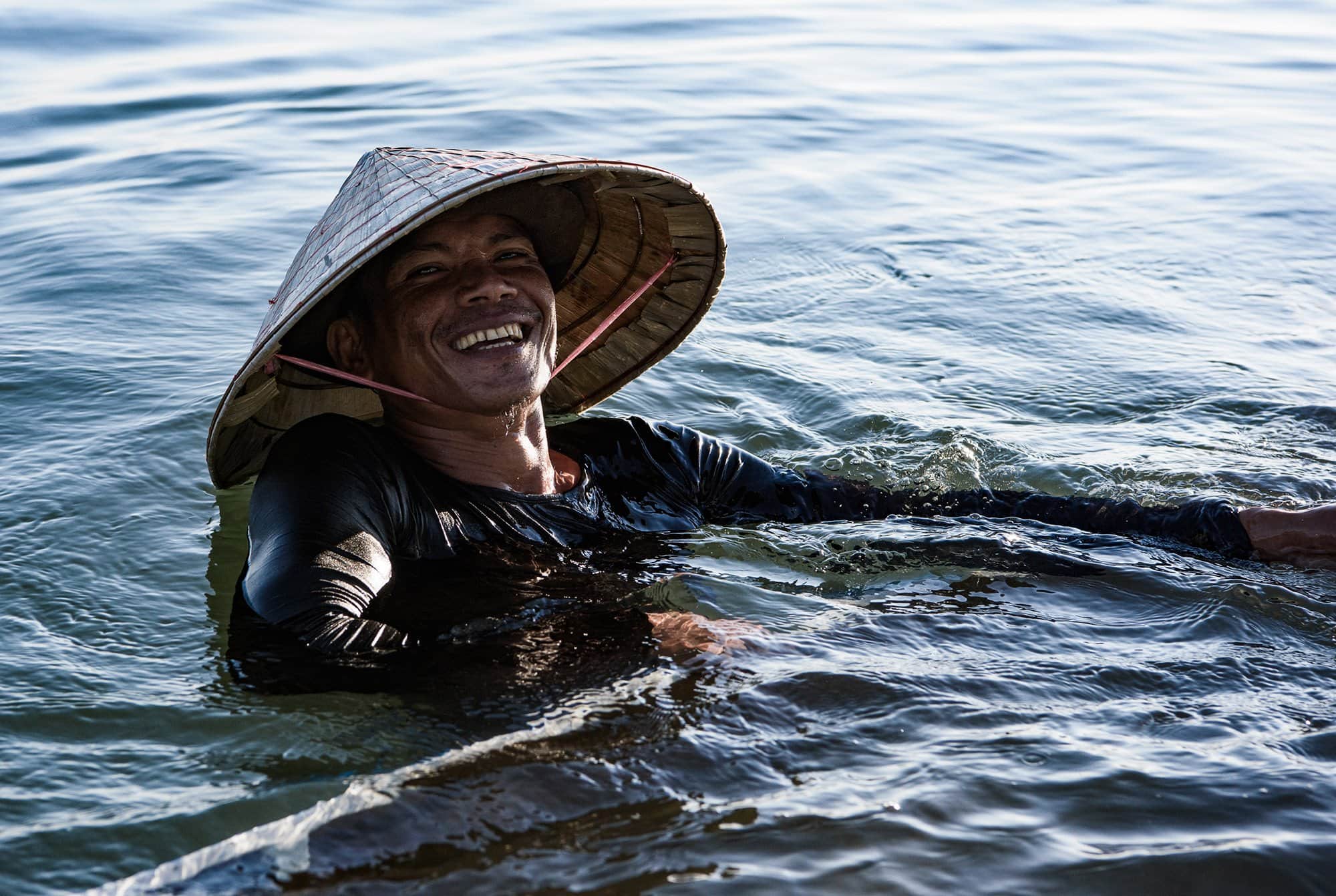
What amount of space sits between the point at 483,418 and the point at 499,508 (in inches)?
7.6

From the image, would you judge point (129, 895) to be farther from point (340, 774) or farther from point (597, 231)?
point (597, 231)

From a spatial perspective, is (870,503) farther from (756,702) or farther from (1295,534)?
(756,702)

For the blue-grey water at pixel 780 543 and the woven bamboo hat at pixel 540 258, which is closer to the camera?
the blue-grey water at pixel 780 543

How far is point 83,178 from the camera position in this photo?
22.8 ft

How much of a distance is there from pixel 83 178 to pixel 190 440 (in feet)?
11.9

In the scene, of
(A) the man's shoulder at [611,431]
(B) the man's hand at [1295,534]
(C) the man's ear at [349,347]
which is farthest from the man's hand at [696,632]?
(B) the man's hand at [1295,534]

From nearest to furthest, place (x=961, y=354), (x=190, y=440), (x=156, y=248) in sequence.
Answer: (x=190, y=440)
(x=961, y=354)
(x=156, y=248)

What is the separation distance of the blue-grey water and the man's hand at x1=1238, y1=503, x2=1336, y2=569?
0.35 feet

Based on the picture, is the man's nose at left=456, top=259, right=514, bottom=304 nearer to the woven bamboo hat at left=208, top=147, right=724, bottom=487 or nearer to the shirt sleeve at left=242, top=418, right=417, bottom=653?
the woven bamboo hat at left=208, top=147, right=724, bottom=487

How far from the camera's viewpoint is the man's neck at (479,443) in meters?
2.92

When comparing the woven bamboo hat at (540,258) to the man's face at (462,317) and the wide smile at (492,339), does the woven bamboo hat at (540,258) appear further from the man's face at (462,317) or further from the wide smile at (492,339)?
the wide smile at (492,339)

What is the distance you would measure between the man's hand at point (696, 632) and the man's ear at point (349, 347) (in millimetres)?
809

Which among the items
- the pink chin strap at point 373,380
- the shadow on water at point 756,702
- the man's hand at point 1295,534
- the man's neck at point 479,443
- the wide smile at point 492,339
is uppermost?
the wide smile at point 492,339

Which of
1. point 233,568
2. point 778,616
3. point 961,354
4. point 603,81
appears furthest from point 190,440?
point 603,81
